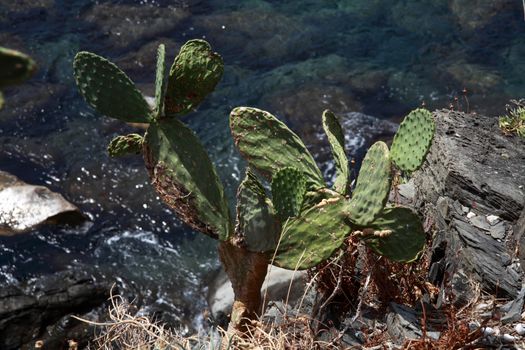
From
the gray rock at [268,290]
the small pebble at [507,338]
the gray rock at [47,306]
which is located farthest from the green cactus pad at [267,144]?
the gray rock at [47,306]

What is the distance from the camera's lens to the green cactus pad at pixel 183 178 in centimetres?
424

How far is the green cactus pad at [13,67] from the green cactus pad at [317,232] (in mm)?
2553

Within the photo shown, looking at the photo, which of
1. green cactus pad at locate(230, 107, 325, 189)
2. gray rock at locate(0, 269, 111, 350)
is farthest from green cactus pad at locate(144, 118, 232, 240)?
gray rock at locate(0, 269, 111, 350)

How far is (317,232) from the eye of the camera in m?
4.16

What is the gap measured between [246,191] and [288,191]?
226mm

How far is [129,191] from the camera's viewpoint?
911 centimetres

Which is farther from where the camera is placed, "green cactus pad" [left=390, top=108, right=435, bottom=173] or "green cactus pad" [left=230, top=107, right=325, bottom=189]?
"green cactus pad" [left=230, top=107, right=325, bottom=189]

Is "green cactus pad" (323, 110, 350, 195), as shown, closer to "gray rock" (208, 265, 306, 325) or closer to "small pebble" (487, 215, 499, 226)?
"small pebble" (487, 215, 499, 226)

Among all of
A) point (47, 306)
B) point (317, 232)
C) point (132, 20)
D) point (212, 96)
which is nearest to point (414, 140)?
point (317, 232)

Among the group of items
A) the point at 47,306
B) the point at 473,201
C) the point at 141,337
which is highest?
the point at 473,201

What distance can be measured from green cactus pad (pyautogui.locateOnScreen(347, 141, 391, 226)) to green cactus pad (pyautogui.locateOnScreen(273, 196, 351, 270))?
7cm

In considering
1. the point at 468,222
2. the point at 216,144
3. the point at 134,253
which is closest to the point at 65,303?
the point at 134,253

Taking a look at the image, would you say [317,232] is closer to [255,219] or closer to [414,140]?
[255,219]

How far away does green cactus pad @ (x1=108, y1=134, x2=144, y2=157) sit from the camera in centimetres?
427
